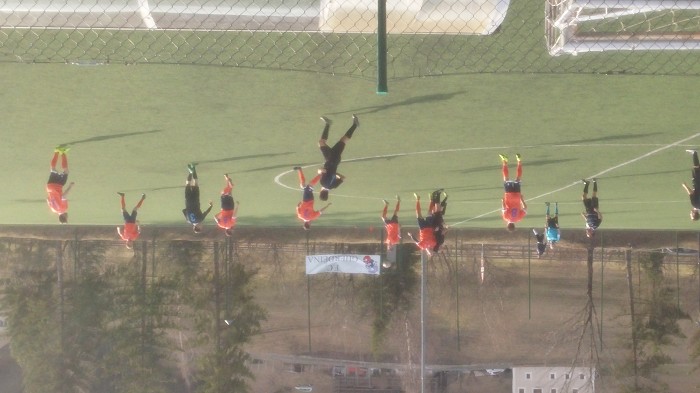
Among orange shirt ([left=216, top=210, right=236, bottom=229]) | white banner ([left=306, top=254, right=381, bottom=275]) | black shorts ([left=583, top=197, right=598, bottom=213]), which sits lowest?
white banner ([left=306, top=254, right=381, bottom=275])

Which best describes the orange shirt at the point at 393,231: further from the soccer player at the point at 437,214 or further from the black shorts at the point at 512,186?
the black shorts at the point at 512,186

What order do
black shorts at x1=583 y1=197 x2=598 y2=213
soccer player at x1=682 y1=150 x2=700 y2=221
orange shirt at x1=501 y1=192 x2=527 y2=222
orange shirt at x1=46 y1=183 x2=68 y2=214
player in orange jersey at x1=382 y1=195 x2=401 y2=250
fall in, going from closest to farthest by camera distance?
soccer player at x1=682 y1=150 x2=700 y2=221 < orange shirt at x1=501 y1=192 x2=527 y2=222 < orange shirt at x1=46 y1=183 x2=68 y2=214 < black shorts at x1=583 y1=197 x2=598 y2=213 < player in orange jersey at x1=382 y1=195 x2=401 y2=250

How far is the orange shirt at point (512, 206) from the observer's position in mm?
7859

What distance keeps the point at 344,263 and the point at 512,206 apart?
5.05 metres

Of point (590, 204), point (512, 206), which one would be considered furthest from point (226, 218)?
point (590, 204)

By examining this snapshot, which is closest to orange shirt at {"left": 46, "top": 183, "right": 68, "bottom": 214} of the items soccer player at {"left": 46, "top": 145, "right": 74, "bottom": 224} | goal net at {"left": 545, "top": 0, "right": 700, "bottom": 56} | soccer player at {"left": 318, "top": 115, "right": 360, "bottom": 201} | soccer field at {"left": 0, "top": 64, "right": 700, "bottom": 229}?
soccer player at {"left": 46, "top": 145, "right": 74, "bottom": 224}

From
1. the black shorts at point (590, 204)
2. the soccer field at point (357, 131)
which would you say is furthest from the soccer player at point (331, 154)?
the black shorts at point (590, 204)

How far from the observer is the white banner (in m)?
12.1

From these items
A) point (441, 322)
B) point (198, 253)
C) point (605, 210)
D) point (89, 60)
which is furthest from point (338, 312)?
point (89, 60)

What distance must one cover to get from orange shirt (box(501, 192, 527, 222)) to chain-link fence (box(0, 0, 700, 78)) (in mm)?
1956

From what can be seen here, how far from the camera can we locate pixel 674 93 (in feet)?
22.2

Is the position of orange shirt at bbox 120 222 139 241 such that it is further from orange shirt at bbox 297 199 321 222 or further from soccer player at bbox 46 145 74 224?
orange shirt at bbox 297 199 321 222

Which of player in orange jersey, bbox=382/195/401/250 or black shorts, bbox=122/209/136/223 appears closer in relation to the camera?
player in orange jersey, bbox=382/195/401/250

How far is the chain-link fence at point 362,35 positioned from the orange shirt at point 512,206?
1956 millimetres
